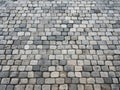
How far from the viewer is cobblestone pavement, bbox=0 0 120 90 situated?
625cm

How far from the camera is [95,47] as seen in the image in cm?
718

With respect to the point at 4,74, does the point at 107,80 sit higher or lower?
lower

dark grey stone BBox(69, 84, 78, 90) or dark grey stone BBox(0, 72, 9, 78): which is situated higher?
dark grey stone BBox(0, 72, 9, 78)

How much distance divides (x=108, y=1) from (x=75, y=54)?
366cm

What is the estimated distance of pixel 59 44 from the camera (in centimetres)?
729

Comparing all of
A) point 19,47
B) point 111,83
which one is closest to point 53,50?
point 19,47

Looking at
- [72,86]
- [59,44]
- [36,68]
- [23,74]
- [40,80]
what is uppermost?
[59,44]

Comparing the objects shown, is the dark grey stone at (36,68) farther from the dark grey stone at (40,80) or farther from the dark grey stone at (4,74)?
the dark grey stone at (4,74)

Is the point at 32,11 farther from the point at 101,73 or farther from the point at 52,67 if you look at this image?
the point at 101,73

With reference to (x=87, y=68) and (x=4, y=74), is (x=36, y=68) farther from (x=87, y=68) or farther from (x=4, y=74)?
(x=87, y=68)

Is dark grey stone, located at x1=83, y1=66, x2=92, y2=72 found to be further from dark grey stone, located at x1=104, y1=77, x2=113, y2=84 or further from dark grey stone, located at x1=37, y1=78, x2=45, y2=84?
dark grey stone, located at x1=37, y1=78, x2=45, y2=84

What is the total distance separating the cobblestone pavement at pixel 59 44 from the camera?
625 centimetres

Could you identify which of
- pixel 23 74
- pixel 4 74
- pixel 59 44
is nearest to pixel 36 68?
pixel 23 74

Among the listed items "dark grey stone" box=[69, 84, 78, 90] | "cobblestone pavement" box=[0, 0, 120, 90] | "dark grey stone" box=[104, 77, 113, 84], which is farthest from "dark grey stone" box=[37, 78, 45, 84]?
"dark grey stone" box=[104, 77, 113, 84]
